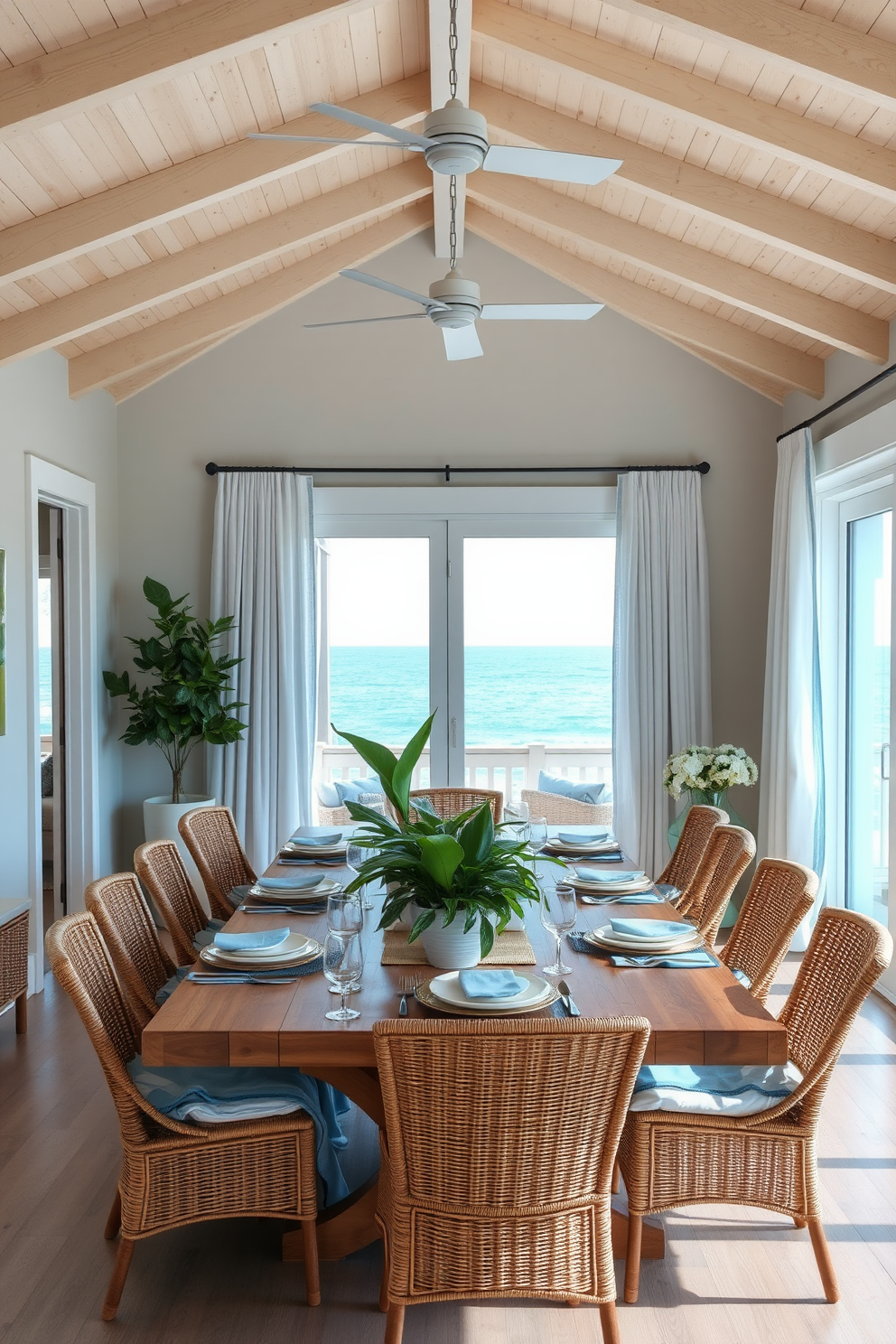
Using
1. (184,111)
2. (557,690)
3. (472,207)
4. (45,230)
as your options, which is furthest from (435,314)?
(557,690)

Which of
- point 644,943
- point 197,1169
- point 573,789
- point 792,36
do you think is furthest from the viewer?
point 573,789

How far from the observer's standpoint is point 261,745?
5840mm

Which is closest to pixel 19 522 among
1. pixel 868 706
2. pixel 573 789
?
pixel 573 789

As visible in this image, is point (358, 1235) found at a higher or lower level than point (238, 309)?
lower

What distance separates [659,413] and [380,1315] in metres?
4.75

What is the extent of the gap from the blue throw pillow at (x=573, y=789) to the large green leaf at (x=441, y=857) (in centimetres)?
330

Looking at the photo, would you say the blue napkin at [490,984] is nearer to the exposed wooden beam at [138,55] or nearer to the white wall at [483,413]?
the exposed wooden beam at [138,55]

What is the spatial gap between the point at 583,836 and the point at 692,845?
0.43 metres

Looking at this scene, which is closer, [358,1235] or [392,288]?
[358,1235]

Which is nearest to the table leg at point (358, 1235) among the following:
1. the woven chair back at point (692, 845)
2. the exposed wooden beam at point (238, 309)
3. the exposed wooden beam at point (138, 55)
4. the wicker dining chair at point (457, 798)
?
the woven chair back at point (692, 845)

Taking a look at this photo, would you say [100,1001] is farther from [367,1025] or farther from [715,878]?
[715,878]

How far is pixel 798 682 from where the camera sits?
523 centimetres

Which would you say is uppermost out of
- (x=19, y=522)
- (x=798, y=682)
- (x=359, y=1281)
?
(x=19, y=522)

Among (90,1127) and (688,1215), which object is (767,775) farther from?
(90,1127)
